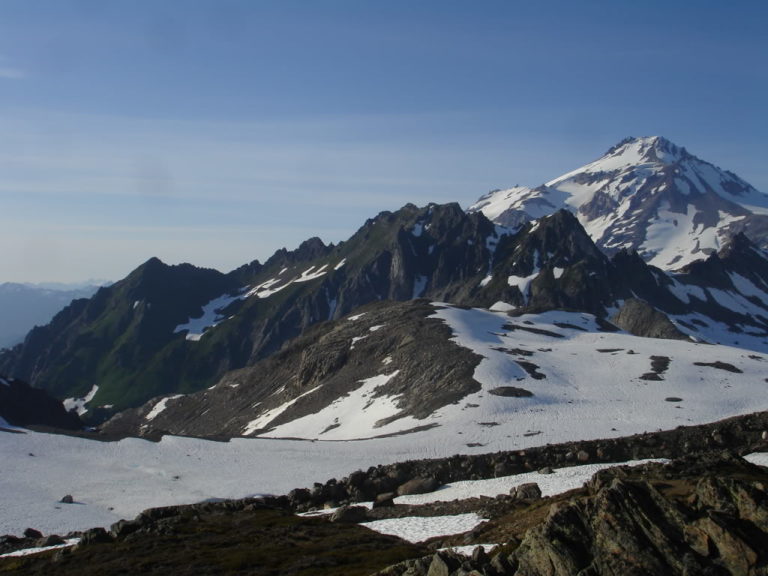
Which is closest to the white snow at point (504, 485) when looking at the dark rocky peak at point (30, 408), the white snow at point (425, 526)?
the white snow at point (425, 526)

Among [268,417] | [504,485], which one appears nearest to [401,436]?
[504,485]

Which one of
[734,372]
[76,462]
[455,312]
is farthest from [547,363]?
[76,462]

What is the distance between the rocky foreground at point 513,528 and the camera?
83.5 ft

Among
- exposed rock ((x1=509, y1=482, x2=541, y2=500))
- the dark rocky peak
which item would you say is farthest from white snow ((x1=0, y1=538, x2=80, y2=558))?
the dark rocky peak

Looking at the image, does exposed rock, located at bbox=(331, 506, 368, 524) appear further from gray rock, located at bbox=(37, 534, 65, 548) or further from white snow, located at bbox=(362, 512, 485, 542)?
gray rock, located at bbox=(37, 534, 65, 548)

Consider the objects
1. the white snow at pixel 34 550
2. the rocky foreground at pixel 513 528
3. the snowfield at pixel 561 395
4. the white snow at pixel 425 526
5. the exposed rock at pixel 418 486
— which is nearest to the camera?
the rocky foreground at pixel 513 528

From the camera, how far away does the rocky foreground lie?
25.5 metres

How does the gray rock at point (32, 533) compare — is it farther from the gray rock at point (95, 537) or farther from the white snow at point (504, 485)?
the white snow at point (504, 485)

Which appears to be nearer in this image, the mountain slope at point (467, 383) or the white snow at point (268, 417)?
the mountain slope at point (467, 383)

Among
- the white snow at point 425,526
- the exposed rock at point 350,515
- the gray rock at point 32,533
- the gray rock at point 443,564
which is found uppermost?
the gray rock at point 443,564

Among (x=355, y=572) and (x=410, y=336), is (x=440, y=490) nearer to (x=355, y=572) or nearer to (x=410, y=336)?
(x=355, y=572)

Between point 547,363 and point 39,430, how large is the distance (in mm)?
66334

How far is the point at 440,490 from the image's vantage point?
2191 inches

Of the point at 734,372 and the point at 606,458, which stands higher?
the point at 734,372
